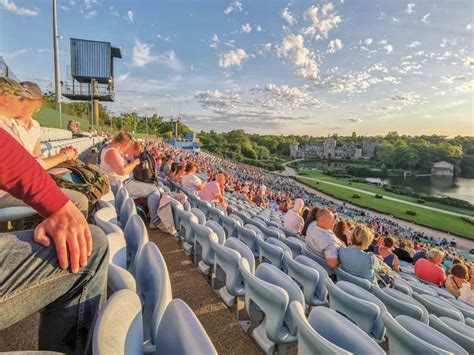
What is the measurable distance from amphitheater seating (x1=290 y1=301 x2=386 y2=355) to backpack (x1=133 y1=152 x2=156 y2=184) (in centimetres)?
440

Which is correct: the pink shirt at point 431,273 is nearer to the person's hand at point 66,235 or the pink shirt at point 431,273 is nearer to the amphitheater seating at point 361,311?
the amphitheater seating at point 361,311

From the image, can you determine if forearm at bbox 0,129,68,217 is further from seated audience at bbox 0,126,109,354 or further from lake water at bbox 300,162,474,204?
lake water at bbox 300,162,474,204

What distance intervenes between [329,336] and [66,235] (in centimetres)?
139

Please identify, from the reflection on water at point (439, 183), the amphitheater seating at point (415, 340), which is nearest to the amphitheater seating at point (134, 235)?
the amphitheater seating at point (415, 340)

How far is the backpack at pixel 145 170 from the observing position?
5465mm

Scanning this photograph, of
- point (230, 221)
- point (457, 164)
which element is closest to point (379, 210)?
point (230, 221)

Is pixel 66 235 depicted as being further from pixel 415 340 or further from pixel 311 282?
pixel 311 282

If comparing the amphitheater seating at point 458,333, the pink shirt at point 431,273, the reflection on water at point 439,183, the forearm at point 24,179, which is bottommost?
the reflection on water at point 439,183

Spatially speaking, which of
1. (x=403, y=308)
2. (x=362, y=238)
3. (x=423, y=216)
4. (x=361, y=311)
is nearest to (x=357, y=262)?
(x=362, y=238)

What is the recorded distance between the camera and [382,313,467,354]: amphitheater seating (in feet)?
5.16

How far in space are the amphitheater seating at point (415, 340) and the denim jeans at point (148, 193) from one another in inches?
148

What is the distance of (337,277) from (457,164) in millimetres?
107238

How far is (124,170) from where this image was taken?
4.40 meters

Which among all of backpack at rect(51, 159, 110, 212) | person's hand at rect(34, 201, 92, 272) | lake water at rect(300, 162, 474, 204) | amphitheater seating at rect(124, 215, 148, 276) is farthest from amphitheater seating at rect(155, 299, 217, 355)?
lake water at rect(300, 162, 474, 204)
